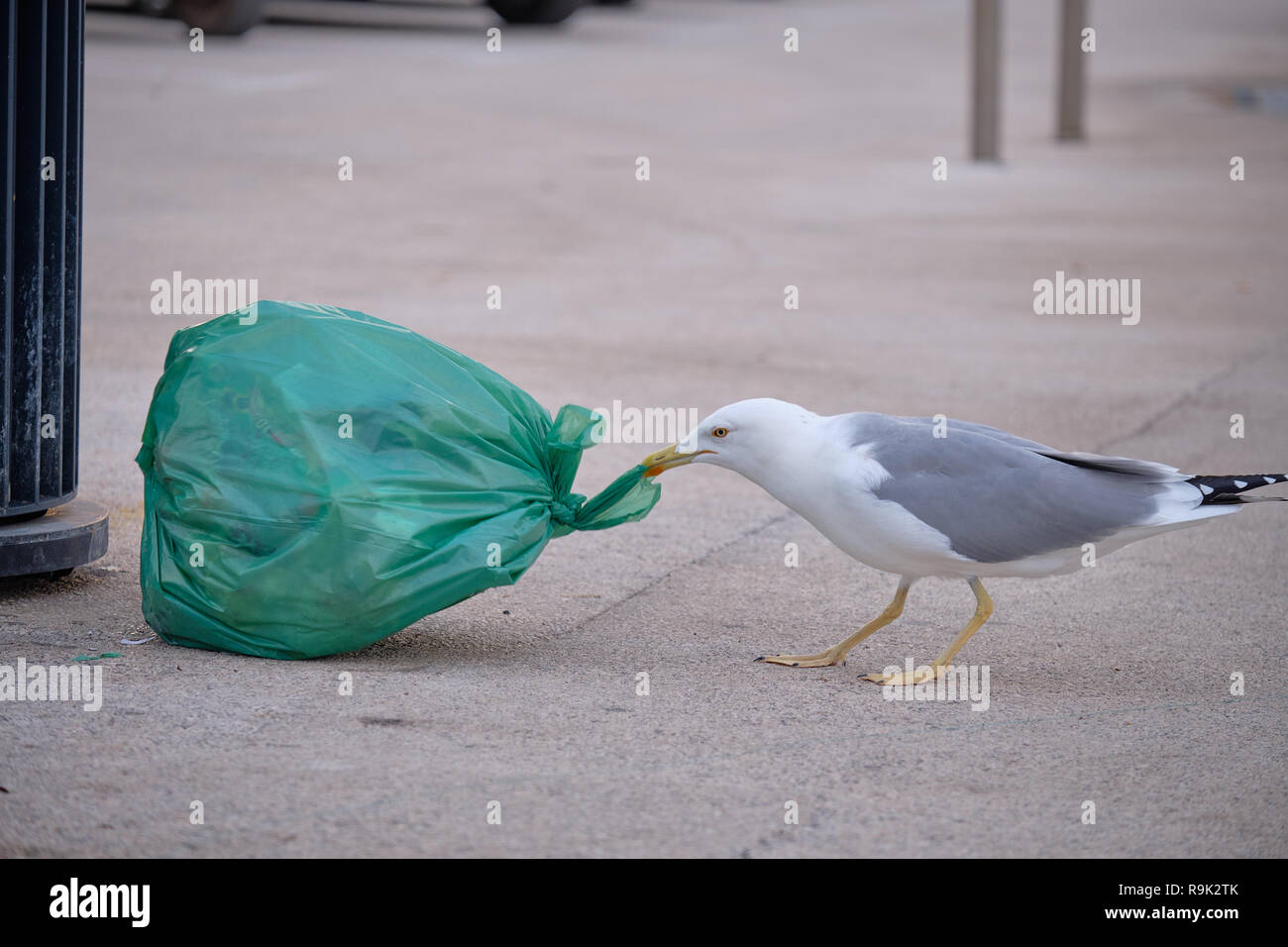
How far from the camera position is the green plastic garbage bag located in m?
3.83

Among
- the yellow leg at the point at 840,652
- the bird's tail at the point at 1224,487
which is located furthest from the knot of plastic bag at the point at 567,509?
the bird's tail at the point at 1224,487

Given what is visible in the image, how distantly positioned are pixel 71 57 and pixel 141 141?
8278mm

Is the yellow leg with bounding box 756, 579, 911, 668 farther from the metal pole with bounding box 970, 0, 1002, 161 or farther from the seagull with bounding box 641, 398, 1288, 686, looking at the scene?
the metal pole with bounding box 970, 0, 1002, 161

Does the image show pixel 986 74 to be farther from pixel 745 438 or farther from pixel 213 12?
pixel 745 438

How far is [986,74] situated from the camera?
1495 centimetres

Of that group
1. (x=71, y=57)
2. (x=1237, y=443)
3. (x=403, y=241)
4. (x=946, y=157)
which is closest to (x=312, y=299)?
(x=403, y=241)

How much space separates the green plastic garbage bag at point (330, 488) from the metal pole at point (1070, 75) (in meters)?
13.9

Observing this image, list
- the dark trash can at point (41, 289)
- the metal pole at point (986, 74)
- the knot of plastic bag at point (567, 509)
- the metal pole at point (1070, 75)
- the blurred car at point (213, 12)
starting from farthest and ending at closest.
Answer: the metal pole at point (1070, 75), the blurred car at point (213, 12), the metal pole at point (986, 74), the dark trash can at point (41, 289), the knot of plastic bag at point (567, 509)

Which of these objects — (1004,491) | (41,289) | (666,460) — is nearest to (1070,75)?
(1004,491)

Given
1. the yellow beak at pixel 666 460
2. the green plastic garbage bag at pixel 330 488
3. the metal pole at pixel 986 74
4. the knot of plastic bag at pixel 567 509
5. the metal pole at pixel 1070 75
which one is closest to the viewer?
the green plastic garbage bag at pixel 330 488

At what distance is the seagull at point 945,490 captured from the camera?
3836 mm

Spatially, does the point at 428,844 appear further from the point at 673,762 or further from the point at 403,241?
the point at 403,241

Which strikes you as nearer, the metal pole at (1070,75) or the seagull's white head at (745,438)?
the seagull's white head at (745,438)

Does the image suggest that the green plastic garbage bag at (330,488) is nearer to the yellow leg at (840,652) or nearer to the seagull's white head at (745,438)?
the seagull's white head at (745,438)
